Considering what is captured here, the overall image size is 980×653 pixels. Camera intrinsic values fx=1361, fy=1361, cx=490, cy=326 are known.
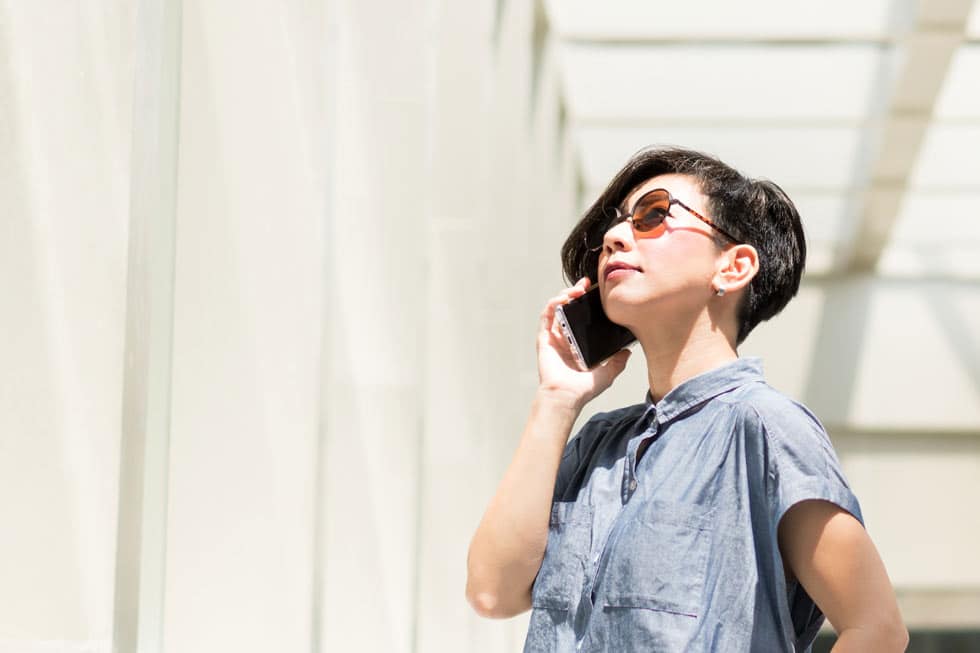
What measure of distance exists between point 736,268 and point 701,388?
0.82 ft

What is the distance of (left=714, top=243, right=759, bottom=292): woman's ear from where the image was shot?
2344 mm

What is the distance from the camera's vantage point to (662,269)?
232cm

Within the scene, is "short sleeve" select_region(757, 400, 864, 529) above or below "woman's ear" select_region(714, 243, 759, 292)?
below

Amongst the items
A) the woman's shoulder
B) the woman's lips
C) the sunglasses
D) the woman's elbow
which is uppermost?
the sunglasses

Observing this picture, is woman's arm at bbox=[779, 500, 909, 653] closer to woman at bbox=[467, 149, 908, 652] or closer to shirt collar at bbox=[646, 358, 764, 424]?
woman at bbox=[467, 149, 908, 652]

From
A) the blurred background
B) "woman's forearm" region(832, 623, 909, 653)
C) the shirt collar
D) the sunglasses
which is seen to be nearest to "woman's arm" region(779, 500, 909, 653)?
"woman's forearm" region(832, 623, 909, 653)

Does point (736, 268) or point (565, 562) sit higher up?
point (736, 268)

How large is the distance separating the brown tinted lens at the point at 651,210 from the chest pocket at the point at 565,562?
1.63 feet

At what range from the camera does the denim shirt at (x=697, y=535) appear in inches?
80.5

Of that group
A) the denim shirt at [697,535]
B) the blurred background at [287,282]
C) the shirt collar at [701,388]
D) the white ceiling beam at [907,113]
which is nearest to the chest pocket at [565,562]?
the denim shirt at [697,535]

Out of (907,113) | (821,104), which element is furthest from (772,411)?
(821,104)

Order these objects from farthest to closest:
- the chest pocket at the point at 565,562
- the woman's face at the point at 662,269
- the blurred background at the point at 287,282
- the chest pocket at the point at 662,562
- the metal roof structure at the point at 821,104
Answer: the metal roof structure at the point at 821,104, the woman's face at the point at 662,269, the chest pocket at the point at 565,562, the chest pocket at the point at 662,562, the blurred background at the point at 287,282

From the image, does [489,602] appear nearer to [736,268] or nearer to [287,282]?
[736,268]

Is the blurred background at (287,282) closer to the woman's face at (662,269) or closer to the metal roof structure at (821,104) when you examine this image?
the metal roof structure at (821,104)
